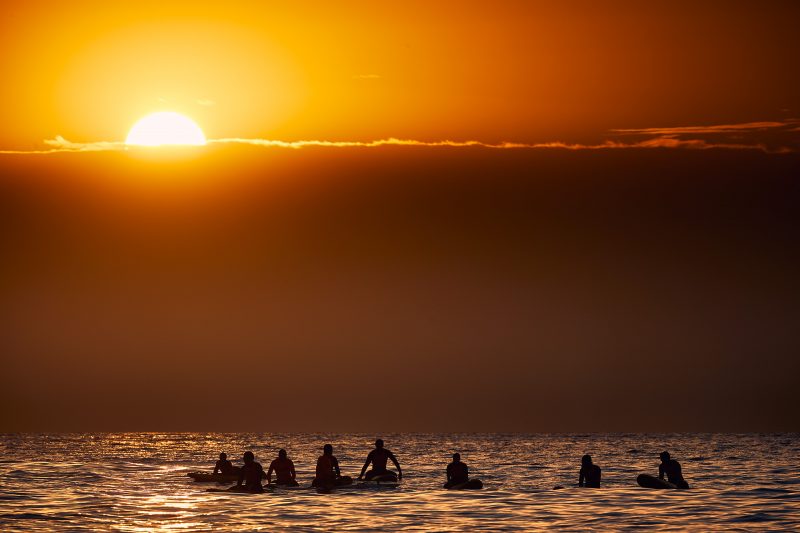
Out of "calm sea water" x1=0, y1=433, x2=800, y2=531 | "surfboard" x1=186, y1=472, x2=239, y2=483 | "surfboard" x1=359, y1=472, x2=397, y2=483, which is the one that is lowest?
"calm sea water" x1=0, y1=433, x2=800, y2=531

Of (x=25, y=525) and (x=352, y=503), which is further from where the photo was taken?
(x=352, y=503)

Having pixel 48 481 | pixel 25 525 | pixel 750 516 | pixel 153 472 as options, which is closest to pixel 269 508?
pixel 25 525

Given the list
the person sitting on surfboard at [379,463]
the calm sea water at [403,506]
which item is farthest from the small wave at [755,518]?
the person sitting on surfboard at [379,463]

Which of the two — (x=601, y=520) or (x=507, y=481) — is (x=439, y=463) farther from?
(x=601, y=520)

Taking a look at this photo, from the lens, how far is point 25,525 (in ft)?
118

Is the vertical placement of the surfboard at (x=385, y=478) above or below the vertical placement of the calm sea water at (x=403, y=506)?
above

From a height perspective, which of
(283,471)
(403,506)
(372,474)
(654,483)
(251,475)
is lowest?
(403,506)

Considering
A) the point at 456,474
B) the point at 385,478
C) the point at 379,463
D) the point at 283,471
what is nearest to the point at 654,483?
the point at 456,474

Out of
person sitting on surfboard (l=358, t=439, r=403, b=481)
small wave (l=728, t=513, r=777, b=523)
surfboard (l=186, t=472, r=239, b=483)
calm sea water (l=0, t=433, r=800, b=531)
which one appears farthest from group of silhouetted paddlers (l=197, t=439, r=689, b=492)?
small wave (l=728, t=513, r=777, b=523)

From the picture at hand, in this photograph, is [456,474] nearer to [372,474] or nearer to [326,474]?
[372,474]

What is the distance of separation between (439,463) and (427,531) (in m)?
51.4

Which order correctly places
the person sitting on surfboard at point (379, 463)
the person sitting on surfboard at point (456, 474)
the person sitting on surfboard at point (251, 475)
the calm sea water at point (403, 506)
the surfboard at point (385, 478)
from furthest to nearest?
1. the person sitting on surfboard at point (379, 463)
2. the surfboard at point (385, 478)
3. the person sitting on surfboard at point (456, 474)
4. the person sitting on surfboard at point (251, 475)
5. the calm sea water at point (403, 506)

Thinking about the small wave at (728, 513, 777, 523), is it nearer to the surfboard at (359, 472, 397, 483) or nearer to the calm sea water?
the calm sea water

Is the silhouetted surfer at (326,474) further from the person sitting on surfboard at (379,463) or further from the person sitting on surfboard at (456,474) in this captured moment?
the person sitting on surfboard at (456,474)
